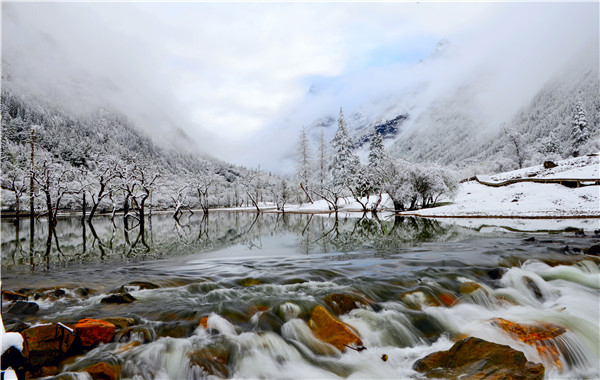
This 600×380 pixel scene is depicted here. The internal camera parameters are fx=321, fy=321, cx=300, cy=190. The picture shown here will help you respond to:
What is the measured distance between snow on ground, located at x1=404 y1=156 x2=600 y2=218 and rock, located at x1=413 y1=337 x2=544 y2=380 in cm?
3320

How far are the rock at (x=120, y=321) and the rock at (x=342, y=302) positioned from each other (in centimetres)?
494

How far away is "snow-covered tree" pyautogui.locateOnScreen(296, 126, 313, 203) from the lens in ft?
270

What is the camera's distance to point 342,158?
76.4m

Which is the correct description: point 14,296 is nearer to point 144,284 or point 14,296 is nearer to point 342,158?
point 144,284

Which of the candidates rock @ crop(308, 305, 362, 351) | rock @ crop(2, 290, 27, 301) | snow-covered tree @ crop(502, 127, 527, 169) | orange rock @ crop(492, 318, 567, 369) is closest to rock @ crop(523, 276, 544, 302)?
orange rock @ crop(492, 318, 567, 369)

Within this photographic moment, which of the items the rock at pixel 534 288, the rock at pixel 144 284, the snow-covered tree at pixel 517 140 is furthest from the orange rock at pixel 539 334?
the snow-covered tree at pixel 517 140

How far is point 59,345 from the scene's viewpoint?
646 cm

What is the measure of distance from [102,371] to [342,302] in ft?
18.8

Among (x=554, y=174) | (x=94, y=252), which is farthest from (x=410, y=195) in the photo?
(x=94, y=252)

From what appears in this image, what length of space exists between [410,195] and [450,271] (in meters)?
41.1

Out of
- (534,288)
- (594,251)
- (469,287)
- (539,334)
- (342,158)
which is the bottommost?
(539,334)

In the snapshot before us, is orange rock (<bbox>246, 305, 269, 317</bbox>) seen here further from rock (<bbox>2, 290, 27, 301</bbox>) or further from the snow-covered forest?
the snow-covered forest

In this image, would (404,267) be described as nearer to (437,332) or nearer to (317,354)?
(437,332)

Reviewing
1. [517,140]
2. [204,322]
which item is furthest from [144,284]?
[517,140]
